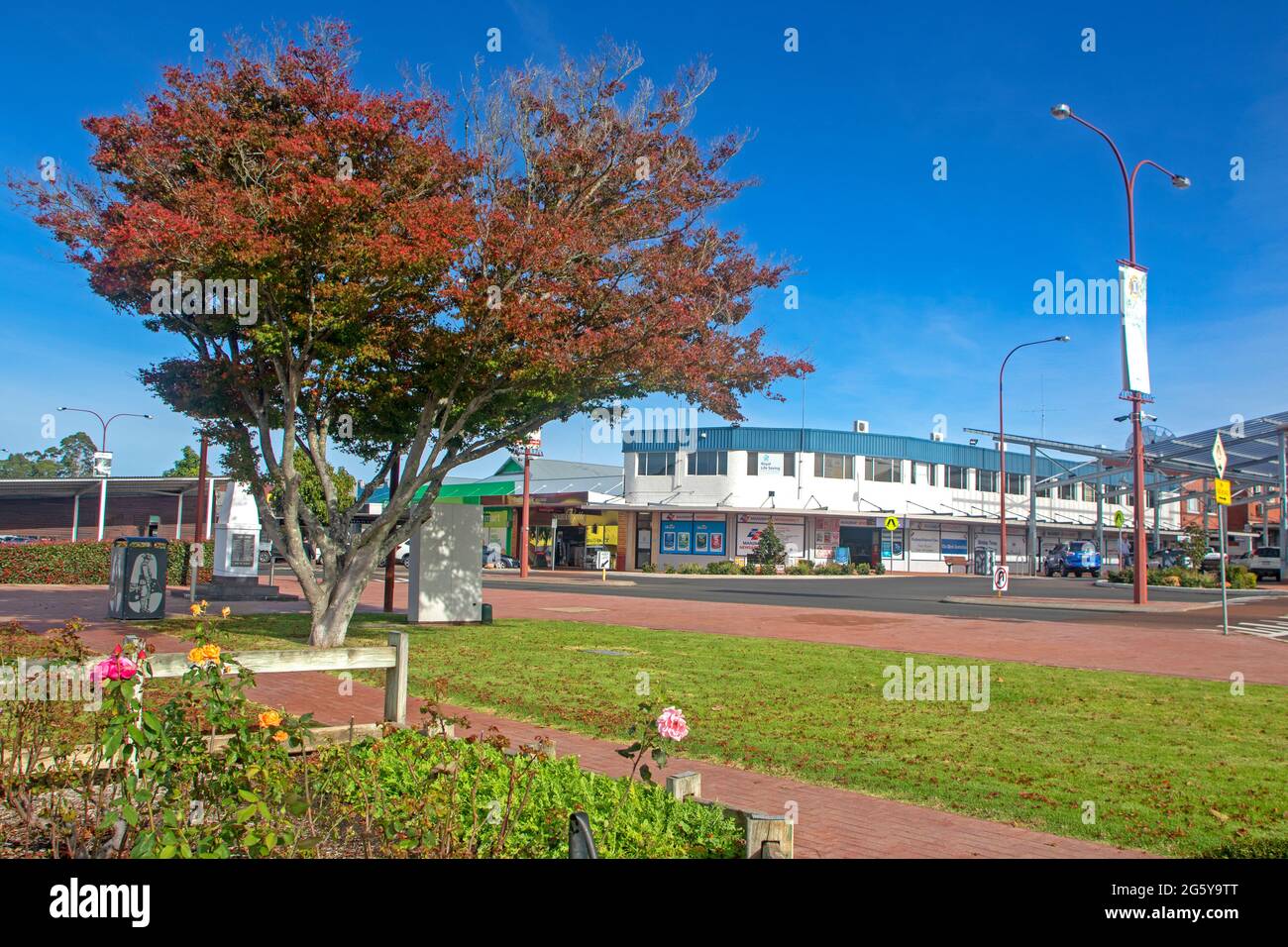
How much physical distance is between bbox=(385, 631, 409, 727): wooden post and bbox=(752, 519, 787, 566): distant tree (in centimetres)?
4792

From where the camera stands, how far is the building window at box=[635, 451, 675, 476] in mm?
58375

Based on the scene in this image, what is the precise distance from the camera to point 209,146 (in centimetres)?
1340

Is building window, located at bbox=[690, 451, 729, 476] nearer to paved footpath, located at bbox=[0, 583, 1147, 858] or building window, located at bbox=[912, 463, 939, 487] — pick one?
building window, located at bbox=[912, 463, 939, 487]

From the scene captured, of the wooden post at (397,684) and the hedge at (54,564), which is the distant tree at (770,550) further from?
the wooden post at (397,684)

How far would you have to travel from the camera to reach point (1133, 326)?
83.7 feet

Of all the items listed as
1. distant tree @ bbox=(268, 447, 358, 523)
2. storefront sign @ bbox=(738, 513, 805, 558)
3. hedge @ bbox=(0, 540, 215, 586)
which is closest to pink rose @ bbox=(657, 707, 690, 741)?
hedge @ bbox=(0, 540, 215, 586)

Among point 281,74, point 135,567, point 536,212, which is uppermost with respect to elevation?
point 281,74

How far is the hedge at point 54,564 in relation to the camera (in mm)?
29844

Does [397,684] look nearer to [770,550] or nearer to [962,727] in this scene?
[962,727]

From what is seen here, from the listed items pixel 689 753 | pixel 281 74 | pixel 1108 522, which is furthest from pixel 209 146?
pixel 1108 522

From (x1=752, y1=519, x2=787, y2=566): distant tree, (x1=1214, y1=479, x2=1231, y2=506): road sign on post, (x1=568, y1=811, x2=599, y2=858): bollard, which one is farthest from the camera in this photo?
(x1=752, y1=519, x2=787, y2=566): distant tree
